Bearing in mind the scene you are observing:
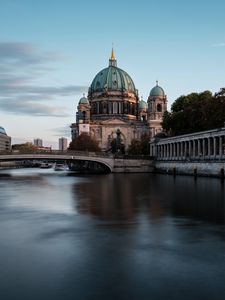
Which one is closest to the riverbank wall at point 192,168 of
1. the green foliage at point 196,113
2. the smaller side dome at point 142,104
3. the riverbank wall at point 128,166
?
the riverbank wall at point 128,166

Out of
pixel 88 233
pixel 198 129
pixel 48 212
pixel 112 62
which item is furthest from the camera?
pixel 112 62

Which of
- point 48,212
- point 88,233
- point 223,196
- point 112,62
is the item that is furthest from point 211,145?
point 112,62

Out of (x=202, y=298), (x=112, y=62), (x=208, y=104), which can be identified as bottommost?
(x=202, y=298)

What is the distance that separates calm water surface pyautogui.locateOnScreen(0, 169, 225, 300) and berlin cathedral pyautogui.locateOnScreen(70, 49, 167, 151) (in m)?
138

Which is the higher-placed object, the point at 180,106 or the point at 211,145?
the point at 180,106

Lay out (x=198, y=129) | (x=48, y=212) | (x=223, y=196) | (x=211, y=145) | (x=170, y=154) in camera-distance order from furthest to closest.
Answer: (x=170, y=154), (x=198, y=129), (x=211, y=145), (x=223, y=196), (x=48, y=212)

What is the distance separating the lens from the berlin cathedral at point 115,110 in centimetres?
17062

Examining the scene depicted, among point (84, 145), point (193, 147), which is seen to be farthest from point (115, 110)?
point (193, 147)

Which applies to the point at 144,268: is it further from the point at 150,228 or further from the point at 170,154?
the point at 170,154

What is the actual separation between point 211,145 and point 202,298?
63.3 m

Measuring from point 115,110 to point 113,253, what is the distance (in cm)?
16341

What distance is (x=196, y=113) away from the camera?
275 feet

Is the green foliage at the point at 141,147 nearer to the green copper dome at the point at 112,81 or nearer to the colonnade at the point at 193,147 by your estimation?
the colonnade at the point at 193,147

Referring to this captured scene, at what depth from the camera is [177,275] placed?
13227 millimetres
